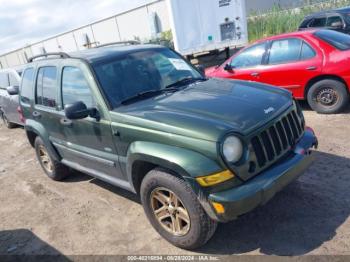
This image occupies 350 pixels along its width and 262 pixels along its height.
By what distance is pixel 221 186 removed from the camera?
3188 mm

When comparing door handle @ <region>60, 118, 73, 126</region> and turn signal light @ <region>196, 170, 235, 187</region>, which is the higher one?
door handle @ <region>60, 118, 73, 126</region>

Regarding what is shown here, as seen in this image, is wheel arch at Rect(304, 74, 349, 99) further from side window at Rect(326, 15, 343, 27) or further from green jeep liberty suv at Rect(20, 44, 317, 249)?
side window at Rect(326, 15, 343, 27)

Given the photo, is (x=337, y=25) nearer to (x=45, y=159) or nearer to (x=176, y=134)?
(x=45, y=159)

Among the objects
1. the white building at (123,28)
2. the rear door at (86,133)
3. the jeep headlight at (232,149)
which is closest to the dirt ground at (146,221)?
the rear door at (86,133)

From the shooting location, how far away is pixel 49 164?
6160 millimetres

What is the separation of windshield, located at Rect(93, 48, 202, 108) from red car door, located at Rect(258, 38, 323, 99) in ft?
8.92

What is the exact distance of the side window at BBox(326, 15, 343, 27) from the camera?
11.6m

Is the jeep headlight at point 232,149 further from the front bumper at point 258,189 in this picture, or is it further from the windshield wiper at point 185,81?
the windshield wiper at point 185,81

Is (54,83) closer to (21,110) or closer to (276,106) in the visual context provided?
(21,110)

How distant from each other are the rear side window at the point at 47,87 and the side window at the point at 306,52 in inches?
A: 171

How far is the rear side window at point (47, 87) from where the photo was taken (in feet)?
16.6

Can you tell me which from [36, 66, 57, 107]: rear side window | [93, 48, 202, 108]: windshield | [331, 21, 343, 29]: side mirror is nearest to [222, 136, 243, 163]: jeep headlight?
[93, 48, 202, 108]: windshield

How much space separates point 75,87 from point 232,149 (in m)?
2.24

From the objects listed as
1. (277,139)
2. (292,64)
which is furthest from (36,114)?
(292,64)
